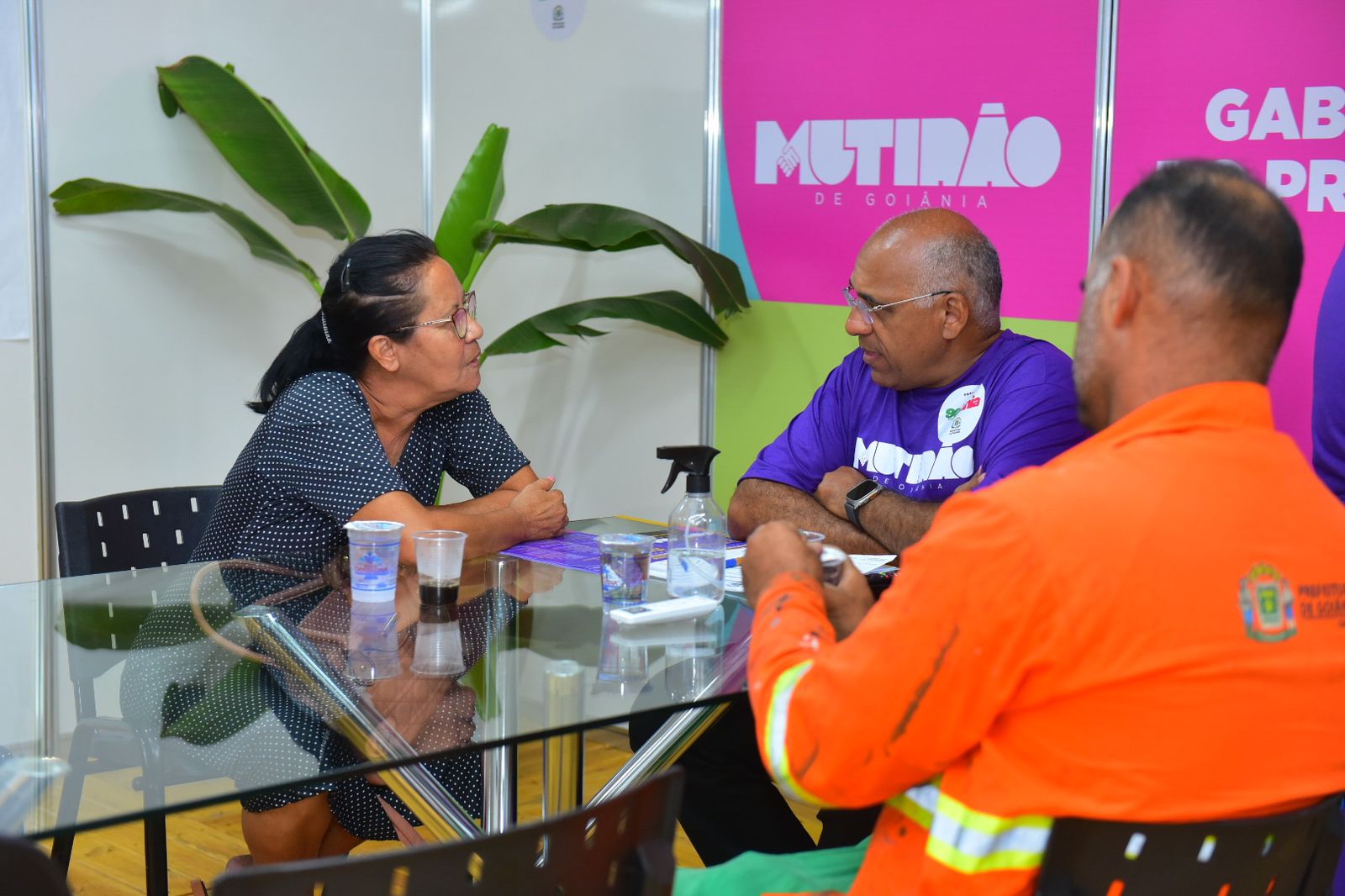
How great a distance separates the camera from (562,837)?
121 centimetres

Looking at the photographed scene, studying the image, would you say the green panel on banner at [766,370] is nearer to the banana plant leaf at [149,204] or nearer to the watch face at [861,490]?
the watch face at [861,490]

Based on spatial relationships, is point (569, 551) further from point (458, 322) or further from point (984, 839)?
point (984, 839)

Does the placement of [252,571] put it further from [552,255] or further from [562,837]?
[552,255]

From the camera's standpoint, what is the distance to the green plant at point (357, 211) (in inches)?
149

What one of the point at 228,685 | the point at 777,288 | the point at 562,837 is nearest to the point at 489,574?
the point at 228,685

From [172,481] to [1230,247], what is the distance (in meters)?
3.57

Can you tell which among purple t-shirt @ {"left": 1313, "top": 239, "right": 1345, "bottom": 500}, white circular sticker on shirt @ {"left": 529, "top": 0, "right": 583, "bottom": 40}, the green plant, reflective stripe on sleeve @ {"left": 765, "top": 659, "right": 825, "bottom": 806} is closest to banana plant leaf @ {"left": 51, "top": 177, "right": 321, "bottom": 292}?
the green plant

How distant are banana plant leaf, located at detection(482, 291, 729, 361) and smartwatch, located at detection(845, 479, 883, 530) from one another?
143 cm

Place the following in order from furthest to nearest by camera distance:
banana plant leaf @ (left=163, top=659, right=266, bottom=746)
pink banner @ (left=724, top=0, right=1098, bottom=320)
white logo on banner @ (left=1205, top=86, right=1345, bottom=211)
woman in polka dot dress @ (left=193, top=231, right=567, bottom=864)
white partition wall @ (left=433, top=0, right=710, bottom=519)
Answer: white partition wall @ (left=433, top=0, right=710, bottom=519)
pink banner @ (left=724, top=0, right=1098, bottom=320)
white logo on banner @ (left=1205, top=86, right=1345, bottom=211)
woman in polka dot dress @ (left=193, top=231, right=567, bottom=864)
banana plant leaf @ (left=163, top=659, right=266, bottom=746)

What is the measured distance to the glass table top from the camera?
4.83ft

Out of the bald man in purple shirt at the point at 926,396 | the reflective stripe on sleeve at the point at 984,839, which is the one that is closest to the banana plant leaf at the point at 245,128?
the bald man in purple shirt at the point at 926,396

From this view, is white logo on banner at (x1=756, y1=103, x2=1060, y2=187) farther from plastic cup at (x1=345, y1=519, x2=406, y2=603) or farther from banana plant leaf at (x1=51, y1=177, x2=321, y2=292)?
plastic cup at (x1=345, y1=519, x2=406, y2=603)

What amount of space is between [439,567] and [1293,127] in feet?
7.25

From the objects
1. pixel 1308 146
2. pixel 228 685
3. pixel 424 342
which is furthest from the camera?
pixel 1308 146
